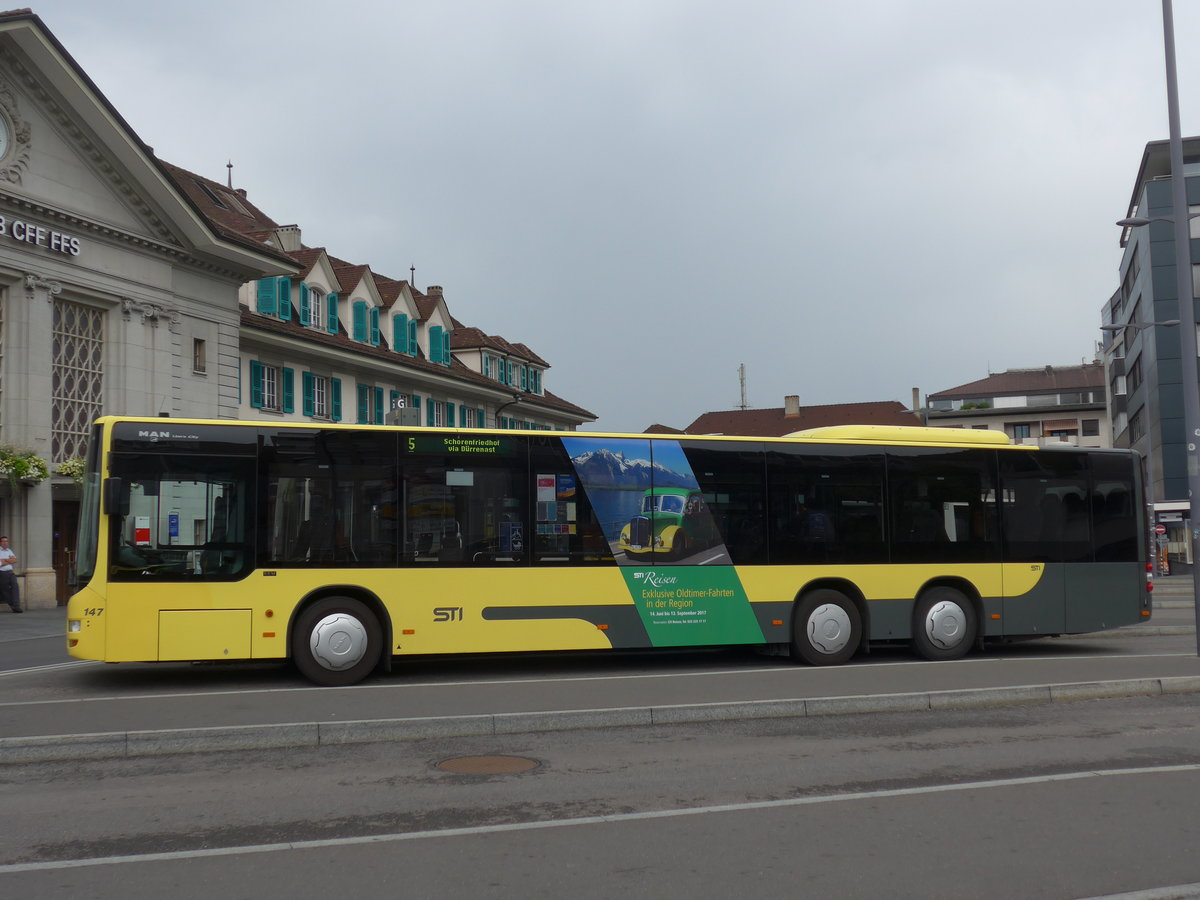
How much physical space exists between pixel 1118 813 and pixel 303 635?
869cm

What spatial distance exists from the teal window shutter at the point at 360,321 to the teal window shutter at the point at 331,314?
2.78ft

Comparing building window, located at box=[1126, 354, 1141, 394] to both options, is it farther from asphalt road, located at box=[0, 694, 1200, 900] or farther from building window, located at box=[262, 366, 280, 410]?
asphalt road, located at box=[0, 694, 1200, 900]

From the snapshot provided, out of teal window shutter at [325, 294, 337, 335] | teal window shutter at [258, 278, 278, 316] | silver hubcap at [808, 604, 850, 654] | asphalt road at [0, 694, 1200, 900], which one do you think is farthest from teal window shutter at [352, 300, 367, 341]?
asphalt road at [0, 694, 1200, 900]

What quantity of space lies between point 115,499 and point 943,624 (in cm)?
1036

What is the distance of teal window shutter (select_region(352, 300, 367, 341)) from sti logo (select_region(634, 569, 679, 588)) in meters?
30.7

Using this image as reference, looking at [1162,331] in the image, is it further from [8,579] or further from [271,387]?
[8,579]

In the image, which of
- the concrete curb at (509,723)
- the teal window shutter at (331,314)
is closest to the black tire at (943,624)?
the concrete curb at (509,723)

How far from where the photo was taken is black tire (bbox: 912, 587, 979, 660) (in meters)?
15.2

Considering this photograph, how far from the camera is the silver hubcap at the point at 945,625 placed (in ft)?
49.9

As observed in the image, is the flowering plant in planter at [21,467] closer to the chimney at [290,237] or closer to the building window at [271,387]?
the building window at [271,387]

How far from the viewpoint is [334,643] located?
12.8 m

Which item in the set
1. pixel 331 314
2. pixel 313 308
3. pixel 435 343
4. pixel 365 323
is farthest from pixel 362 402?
pixel 435 343

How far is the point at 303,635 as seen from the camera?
41.9 ft

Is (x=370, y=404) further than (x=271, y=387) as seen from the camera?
Yes
